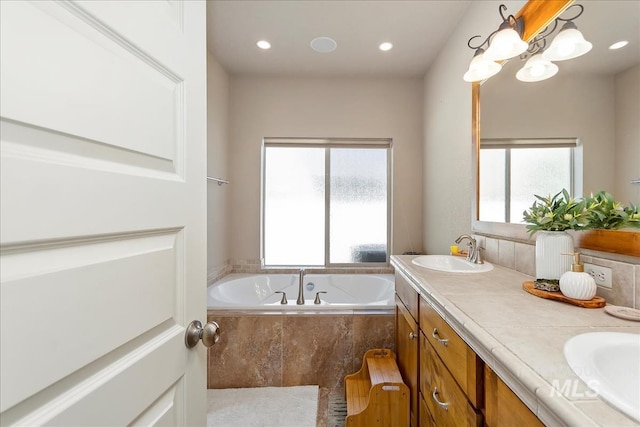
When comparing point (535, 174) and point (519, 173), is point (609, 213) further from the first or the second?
point (519, 173)

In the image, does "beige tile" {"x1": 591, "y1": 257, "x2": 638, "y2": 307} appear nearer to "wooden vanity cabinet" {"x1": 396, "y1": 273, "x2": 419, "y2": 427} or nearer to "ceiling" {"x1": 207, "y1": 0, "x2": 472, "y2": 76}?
"wooden vanity cabinet" {"x1": 396, "y1": 273, "x2": 419, "y2": 427}

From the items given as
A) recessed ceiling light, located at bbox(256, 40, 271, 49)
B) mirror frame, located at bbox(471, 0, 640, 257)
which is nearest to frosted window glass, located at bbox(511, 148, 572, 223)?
mirror frame, located at bbox(471, 0, 640, 257)

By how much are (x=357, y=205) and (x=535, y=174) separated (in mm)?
1963

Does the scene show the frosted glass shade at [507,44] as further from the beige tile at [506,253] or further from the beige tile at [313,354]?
the beige tile at [313,354]

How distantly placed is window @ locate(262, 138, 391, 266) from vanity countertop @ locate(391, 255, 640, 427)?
1.93 metres

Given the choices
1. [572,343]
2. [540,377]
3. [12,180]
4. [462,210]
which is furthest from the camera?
[462,210]

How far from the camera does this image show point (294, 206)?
3.13 metres

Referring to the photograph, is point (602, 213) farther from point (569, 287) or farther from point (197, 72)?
point (197, 72)

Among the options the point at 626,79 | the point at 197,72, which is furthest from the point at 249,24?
the point at 626,79

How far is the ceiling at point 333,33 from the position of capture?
1.97 metres

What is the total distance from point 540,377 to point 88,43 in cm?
98

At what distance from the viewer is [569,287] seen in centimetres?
89

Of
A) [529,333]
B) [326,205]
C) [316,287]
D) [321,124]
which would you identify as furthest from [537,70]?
[316,287]

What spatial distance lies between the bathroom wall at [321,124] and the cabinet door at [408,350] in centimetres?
137
